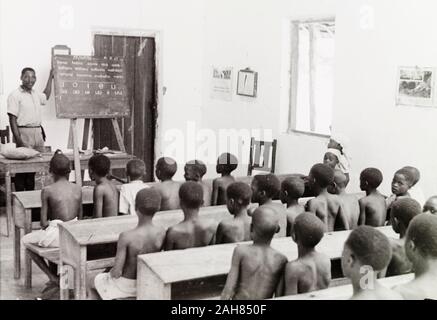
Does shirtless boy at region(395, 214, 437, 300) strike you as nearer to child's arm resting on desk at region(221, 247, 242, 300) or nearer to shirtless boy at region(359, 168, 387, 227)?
child's arm resting on desk at region(221, 247, 242, 300)

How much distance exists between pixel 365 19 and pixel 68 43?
3.43 meters

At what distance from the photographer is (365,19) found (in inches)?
225

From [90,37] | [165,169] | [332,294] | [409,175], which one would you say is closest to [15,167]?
A: [165,169]

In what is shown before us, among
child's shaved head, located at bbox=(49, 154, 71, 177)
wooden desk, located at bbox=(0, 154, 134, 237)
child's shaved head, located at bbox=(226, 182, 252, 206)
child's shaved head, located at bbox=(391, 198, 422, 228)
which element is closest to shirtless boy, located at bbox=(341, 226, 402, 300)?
child's shaved head, located at bbox=(391, 198, 422, 228)

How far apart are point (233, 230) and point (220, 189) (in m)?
1.29

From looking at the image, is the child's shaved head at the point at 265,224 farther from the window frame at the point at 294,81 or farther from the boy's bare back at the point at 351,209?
the window frame at the point at 294,81

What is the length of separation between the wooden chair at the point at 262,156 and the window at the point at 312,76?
1.15ft

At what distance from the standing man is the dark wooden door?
47.4 inches

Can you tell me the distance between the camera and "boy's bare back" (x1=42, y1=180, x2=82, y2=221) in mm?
4047

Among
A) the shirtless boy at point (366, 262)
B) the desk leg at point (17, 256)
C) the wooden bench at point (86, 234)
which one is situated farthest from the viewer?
the desk leg at point (17, 256)

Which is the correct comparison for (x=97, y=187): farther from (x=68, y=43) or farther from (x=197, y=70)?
(x=197, y=70)

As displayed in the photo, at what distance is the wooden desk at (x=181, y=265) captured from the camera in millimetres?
2639

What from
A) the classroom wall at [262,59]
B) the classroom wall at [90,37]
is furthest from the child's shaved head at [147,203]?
the classroom wall at [90,37]

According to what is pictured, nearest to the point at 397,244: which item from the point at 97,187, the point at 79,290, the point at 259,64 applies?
the point at 79,290
